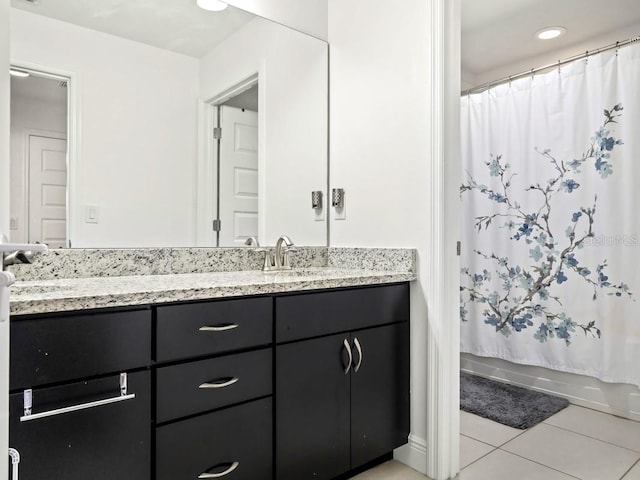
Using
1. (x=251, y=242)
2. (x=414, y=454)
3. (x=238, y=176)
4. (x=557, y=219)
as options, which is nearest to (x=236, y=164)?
(x=238, y=176)

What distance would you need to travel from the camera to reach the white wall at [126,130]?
1567mm

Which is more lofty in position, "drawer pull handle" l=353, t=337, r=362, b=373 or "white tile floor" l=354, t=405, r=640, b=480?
"drawer pull handle" l=353, t=337, r=362, b=373

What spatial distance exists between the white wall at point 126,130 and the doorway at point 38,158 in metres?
0.05

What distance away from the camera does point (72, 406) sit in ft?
3.39

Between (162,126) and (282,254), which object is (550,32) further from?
(162,126)

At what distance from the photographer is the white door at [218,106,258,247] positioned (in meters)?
2.00

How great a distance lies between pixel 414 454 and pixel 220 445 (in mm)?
940

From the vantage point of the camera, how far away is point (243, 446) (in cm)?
133

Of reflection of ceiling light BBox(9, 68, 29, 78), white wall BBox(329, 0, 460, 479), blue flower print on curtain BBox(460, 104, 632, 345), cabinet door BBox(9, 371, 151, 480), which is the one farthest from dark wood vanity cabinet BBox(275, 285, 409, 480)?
blue flower print on curtain BBox(460, 104, 632, 345)

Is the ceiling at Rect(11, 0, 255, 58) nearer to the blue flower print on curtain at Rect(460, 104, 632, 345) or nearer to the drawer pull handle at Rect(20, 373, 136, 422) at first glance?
the drawer pull handle at Rect(20, 373, 136, 422)

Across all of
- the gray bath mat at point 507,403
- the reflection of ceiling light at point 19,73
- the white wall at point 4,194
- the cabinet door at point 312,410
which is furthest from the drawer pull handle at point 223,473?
the gray bath mat at point 507,403

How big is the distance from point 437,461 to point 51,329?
1.49m

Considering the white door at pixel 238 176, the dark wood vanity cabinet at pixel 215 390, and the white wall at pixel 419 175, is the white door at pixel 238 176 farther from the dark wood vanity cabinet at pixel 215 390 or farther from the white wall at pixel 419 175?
the dark wood vanity cabinet at pixel 215 390

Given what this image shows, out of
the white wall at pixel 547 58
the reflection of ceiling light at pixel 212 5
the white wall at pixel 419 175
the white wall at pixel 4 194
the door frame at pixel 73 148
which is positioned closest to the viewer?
the white wall at pixel 4 194
